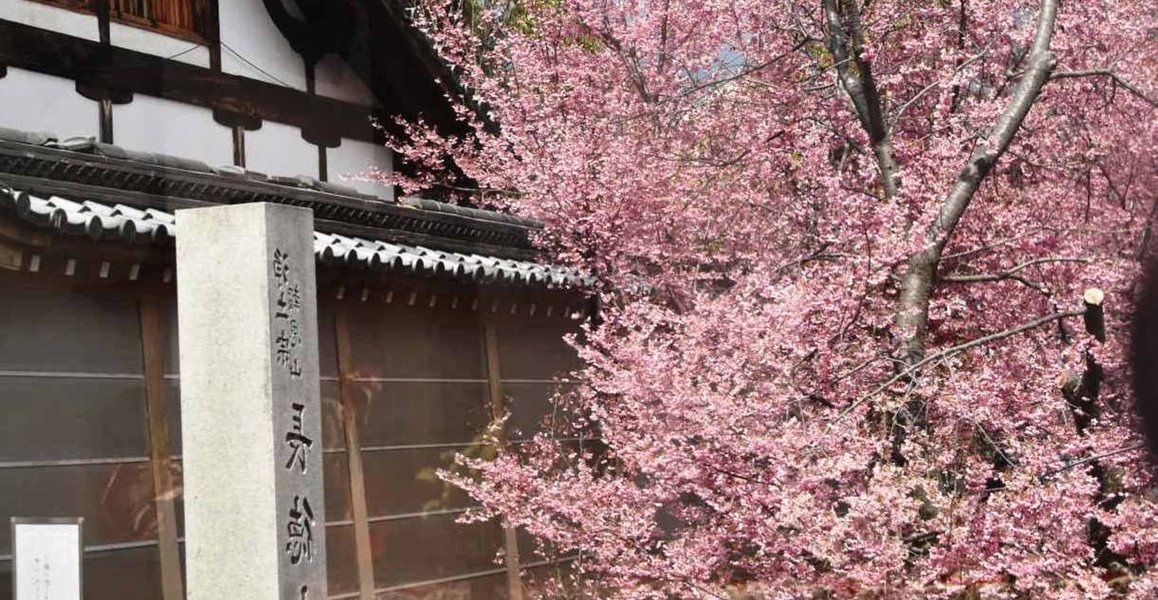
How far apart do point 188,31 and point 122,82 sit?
875 mm

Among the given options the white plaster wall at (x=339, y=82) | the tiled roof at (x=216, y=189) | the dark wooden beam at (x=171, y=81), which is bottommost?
the tiled roof at (x=216, y=189)

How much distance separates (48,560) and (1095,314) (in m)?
5.08

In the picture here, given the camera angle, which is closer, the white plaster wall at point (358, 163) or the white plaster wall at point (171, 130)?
the white plaster wall at point (171, 130)

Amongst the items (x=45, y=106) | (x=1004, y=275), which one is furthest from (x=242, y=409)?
(x=1004, y=275)

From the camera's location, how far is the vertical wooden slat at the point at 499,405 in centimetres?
902

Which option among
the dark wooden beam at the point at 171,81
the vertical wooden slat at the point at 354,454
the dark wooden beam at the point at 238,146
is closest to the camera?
the dark wooden beam at the point at 171,81

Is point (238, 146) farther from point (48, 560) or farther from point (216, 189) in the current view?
point (48, 560)

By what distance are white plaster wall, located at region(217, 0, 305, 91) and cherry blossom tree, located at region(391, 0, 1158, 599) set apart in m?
1.11

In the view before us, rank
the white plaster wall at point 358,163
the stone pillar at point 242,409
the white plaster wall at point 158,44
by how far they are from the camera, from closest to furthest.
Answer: the stone pillar at point 242,409
the white plaster wall at point 158,44
the white plaster wall at point 358,163

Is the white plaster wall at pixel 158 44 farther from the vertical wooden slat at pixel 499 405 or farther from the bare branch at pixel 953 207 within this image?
the bare branch at pixel 953 207

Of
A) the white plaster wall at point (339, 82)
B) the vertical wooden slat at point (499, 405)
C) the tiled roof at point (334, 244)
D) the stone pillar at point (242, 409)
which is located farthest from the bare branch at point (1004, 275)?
the white plaster wall at point (339, 82)

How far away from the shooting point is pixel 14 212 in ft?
18.9

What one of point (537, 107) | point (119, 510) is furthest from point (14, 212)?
point (537, 107)

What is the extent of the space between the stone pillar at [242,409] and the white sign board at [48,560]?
1.79 feet
